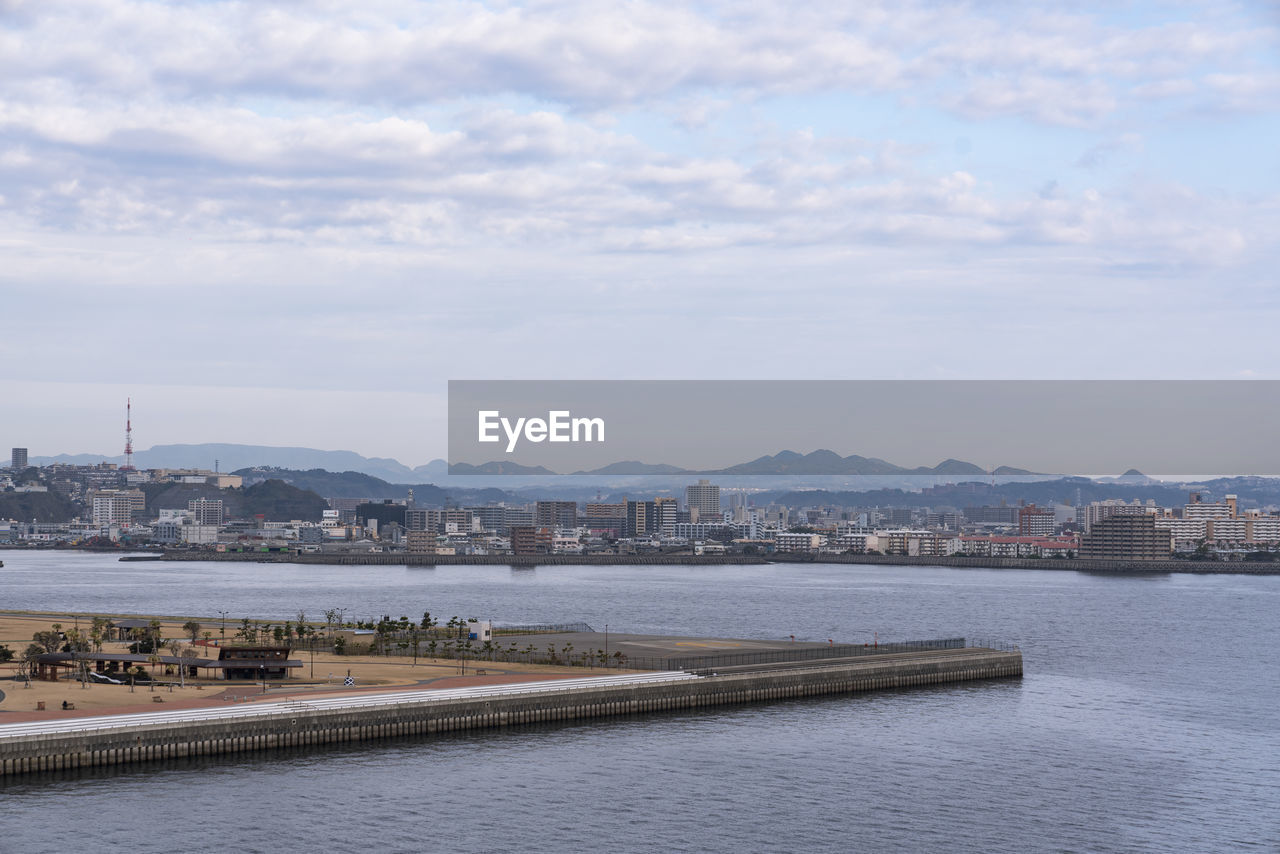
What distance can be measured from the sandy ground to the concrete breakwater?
9.02 feet

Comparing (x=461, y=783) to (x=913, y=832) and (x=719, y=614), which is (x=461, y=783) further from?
(x=719, y=614)

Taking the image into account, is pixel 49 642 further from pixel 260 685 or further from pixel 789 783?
pixel 789 783

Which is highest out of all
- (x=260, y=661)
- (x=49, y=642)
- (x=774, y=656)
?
(x=49, y=642)

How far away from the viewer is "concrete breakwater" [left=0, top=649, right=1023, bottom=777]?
41.5 m

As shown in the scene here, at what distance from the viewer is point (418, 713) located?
49156 mm

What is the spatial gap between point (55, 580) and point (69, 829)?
5868 inches

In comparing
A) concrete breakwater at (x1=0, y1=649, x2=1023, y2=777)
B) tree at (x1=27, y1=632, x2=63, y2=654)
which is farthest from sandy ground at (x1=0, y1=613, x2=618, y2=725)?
concrete breakwater at (x1=0, y1=649, x2=1023, y2=777)

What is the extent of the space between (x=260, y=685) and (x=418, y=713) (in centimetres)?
893

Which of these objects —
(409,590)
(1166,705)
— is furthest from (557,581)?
(1166,705)

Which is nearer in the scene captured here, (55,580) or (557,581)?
(55,580)

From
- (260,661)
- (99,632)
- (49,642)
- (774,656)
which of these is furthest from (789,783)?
(99,632)

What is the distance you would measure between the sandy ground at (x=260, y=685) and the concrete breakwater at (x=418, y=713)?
2750 millimetres

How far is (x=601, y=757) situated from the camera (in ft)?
151

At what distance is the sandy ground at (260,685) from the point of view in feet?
157
